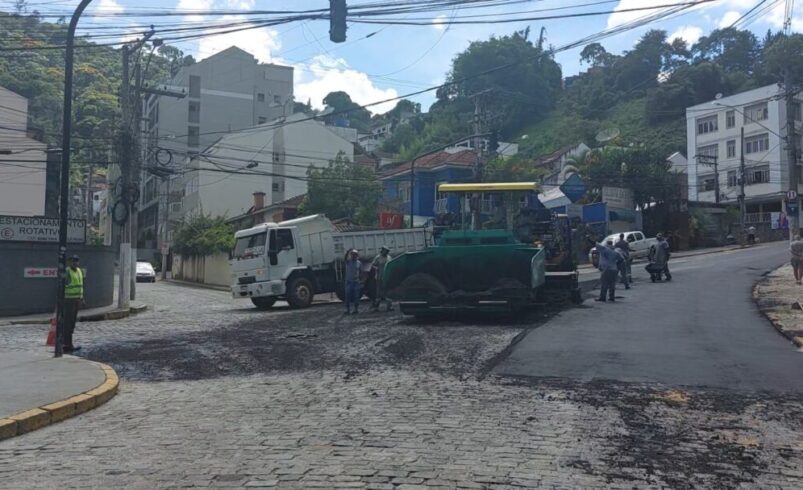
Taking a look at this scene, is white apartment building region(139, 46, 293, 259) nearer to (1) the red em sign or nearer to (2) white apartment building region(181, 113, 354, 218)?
(2) white apartment building region(181, 113, 354, 218)

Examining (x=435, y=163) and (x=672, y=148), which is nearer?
(x=435, y=163)

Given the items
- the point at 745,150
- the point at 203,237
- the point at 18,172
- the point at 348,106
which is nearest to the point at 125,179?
the point at 203,237

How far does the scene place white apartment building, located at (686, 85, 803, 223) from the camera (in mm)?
53844

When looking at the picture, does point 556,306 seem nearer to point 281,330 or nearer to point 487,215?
point 487,215

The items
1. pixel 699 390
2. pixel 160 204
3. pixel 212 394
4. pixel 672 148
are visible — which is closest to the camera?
pixel 699 390

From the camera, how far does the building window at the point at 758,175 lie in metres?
55.0

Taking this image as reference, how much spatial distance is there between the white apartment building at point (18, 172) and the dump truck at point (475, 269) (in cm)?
4032

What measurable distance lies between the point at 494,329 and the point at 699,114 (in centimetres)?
5541

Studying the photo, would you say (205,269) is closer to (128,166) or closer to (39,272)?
(128,166)

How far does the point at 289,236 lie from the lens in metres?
22.7

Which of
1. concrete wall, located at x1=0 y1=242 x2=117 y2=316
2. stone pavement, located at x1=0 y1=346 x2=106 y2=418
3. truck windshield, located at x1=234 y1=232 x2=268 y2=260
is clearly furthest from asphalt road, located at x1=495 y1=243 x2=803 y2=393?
concrete wall, located at x1=0 y1=242 x2=117 y2=316

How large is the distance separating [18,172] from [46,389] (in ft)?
148

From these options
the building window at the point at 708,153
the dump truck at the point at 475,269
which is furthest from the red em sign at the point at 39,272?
the building window at the point at 708,153

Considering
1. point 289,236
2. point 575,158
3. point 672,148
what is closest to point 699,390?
point 289,236
